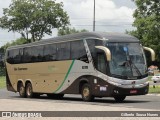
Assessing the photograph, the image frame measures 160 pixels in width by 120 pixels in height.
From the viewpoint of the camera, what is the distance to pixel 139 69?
2433cm

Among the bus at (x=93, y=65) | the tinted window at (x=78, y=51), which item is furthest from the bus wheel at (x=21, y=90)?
the tinted window at (x=78, y=51)

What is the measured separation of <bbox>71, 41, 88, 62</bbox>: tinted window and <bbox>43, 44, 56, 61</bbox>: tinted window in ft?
7.43

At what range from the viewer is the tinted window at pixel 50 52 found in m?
28.6

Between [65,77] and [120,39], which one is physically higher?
[120,39]

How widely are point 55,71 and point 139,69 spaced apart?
614 centimetres

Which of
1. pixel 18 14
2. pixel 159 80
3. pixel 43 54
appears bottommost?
pixel 159 80

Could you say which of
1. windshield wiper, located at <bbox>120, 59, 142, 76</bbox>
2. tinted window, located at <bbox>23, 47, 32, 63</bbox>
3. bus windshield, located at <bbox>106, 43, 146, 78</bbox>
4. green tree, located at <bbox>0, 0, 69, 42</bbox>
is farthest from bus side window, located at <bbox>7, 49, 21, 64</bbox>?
green tree, located at <bbox>0, 0, 69, 42</bbox>

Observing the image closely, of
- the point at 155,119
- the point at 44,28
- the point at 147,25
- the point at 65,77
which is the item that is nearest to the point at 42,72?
the point at 65,77

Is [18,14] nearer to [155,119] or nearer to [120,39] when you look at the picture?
[120,39]

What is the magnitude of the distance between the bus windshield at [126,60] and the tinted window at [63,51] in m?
3.59

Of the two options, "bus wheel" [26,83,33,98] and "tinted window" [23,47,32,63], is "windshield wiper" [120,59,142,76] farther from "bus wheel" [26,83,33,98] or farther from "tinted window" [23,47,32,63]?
"bus wheel" [26,83,33,98]

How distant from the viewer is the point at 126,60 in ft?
78.6

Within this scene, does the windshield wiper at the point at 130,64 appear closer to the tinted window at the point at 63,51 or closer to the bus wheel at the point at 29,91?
the tinted window at the point at 63,51

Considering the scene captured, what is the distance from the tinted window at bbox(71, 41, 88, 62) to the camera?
1000 inches
